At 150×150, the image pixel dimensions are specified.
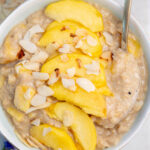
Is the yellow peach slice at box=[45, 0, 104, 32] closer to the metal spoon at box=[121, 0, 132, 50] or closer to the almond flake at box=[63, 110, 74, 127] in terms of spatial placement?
the metal spoon at box=[121, 0, 132, 50]

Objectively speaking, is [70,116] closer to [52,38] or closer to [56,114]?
[56,114]

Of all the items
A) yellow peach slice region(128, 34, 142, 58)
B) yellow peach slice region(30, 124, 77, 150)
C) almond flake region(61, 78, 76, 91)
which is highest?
yellow peach slice region(128, 34, 142, 58)

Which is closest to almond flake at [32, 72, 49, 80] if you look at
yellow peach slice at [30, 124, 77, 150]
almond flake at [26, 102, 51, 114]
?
almond flake at [26, 102, 51, 114]

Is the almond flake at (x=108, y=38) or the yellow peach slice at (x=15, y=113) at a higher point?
the almond flake at (x=108, y=38)

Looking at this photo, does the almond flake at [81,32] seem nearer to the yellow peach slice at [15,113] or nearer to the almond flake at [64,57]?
the almond flake at [64,57]

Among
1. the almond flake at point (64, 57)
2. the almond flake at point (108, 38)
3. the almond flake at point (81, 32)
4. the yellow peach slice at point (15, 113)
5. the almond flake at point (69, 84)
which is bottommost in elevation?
the yellow peach slice at point (15, 113)

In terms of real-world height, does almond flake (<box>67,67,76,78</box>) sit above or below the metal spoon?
below

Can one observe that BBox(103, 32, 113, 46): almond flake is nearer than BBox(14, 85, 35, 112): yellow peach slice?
No

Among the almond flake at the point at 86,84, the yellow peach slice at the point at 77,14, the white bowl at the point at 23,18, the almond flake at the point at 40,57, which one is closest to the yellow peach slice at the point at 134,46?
the white bowl at the point at 23,18
